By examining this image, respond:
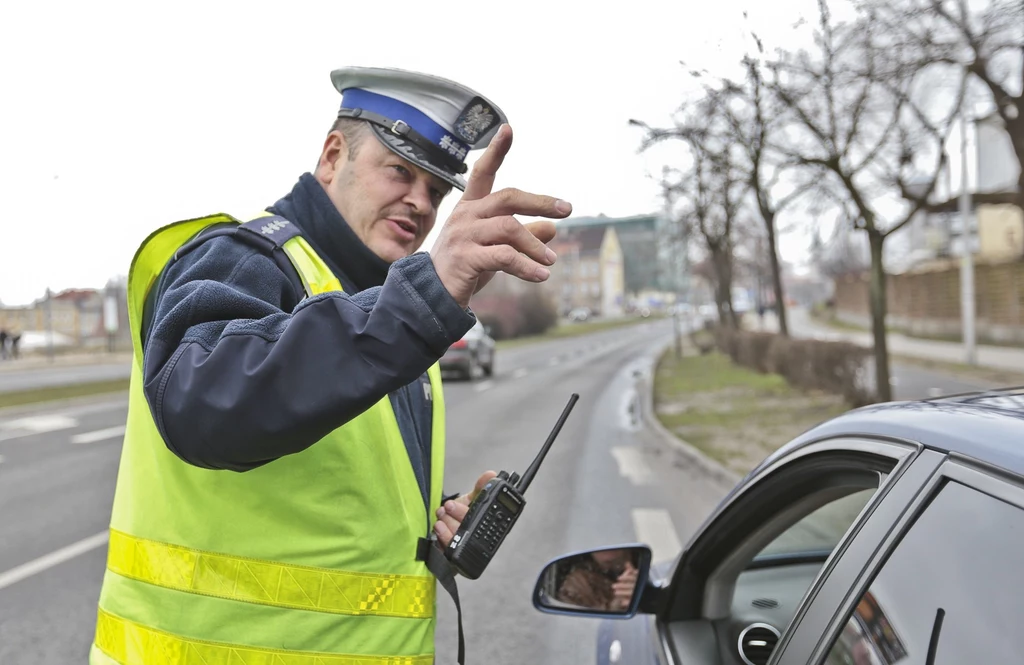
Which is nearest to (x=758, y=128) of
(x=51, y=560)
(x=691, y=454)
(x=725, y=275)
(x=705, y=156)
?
(x=705, y=156)

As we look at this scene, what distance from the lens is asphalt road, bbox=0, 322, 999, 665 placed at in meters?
4.20

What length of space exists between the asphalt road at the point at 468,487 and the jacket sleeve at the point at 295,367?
1423 millimetres

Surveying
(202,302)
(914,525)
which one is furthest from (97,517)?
(914,525)

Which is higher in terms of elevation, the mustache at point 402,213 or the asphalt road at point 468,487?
the mustache at point 402,213

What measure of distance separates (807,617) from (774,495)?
0.43m

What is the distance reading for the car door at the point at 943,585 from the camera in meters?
1.02

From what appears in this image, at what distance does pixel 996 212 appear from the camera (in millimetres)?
51000

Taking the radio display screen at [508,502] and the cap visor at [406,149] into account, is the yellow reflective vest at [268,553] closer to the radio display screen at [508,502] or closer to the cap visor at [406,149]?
the radio display screen at [508,502]

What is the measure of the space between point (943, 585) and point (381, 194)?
130 centimetres

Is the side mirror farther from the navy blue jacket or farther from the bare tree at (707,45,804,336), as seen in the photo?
the bare tree at (707,45,804,336)

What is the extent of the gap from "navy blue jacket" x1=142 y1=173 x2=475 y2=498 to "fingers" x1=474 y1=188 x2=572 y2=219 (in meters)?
0.11

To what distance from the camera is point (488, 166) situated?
1181 millimetres

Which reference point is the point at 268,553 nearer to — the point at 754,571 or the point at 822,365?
the point at 754,571

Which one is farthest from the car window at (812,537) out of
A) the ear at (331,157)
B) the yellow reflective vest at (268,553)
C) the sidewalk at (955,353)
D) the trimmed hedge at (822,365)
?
the sidewalk at (955,353)
